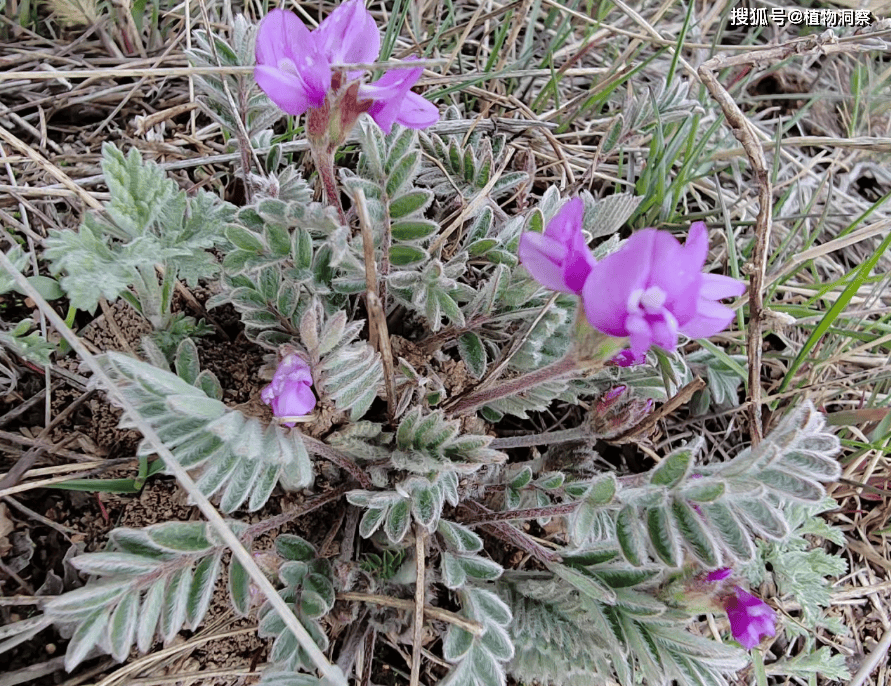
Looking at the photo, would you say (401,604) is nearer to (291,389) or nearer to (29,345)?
(291,389)

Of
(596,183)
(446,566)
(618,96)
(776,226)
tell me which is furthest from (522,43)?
(446,566)

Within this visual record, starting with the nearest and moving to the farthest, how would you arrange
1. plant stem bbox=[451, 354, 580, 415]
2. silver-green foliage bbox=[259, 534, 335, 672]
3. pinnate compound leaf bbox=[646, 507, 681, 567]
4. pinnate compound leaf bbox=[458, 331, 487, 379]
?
pinnate compound leaf bbox=[646, 507, 681, 567] → plant stem bbox=[451, 354, 580, 415] → silver-green foliage bbox=[259, 534, 335, 672] → pinnate compound leaf bbox=[458, 331, 487, 379]

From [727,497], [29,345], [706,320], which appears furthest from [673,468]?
[29,345]

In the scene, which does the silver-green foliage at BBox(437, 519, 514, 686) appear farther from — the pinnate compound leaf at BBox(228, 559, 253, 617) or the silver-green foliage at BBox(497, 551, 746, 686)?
the pinnate compound leaf at BBox(228, 559, 253, 617)

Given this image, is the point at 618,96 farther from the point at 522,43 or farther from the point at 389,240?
the point at 389,240

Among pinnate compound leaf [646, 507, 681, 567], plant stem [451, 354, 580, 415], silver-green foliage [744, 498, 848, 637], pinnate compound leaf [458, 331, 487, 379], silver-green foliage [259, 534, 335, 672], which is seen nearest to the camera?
pinnate compound leaf [646, 507, 681, 567]

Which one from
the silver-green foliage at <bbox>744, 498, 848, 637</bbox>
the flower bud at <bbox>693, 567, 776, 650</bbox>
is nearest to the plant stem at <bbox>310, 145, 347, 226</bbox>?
the flower bud at <bbox>693, 567, 776, 650</bbox>

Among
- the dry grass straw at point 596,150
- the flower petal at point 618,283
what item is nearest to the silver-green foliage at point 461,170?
the dry grass straw at point 596,150
